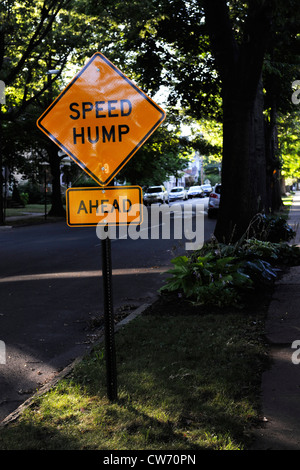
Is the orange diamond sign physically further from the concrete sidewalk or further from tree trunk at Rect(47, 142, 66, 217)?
tree trunk at Rect(47, 142, 66, 217)

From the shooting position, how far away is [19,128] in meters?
31.8

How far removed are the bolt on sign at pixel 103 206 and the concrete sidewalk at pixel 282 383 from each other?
170cm

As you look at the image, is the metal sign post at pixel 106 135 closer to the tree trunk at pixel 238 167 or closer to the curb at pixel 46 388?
the curb at pixel 46 388

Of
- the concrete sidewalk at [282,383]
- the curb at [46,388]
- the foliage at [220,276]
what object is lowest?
the curb at [46,388]

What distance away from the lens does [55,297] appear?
909 centimetres

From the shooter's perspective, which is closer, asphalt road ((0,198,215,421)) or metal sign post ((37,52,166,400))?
metal sign post ((37,52,166,400))

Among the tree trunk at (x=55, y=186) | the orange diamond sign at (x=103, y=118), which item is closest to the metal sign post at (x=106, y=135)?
the orange diamond sign at (x=103, y=118)

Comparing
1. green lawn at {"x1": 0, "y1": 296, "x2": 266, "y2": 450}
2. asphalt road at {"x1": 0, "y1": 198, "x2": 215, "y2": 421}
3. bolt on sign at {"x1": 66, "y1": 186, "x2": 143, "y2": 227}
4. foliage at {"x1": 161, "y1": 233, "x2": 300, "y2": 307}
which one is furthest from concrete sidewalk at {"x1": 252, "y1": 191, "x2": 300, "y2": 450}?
asphalt road at {"x1": 0, "y1": 198, "x2": 215, "y2": 421}

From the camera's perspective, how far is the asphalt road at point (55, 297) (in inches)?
223

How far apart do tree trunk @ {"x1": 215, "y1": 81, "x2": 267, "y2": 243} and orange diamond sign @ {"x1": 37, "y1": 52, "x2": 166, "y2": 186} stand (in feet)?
21.7

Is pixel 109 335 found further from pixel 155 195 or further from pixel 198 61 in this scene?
pixel 155 195

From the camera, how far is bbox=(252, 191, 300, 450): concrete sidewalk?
362cm

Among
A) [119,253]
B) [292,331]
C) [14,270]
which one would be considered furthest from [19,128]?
[292,331]
